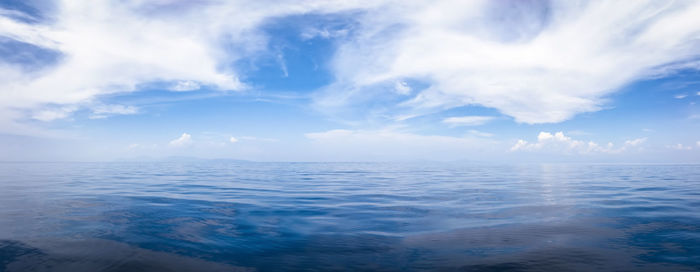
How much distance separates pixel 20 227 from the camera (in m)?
9.55

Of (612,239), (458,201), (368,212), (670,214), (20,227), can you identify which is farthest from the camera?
(458,201)

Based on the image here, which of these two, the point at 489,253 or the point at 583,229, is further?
the point at 583,229

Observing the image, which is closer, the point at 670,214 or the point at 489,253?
the point at 489,253

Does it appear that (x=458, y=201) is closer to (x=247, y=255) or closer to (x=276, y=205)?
(x=276, y=205)

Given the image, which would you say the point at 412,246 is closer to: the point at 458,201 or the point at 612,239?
the point at 612,239

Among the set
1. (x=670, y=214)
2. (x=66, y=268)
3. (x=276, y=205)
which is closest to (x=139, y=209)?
(x=276, y=205)

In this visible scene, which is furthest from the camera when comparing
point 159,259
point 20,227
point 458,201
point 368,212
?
point 458,201

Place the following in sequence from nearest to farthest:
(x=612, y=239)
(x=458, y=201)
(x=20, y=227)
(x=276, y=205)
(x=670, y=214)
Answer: (x=612, y=239) → (x=20, y=227) → (x=670, y=214) → (x=276, y=205) → (x=458, y=201)

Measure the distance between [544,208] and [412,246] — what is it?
8.98 metres

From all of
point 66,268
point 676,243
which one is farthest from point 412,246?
point 66,268

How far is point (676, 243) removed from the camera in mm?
7992

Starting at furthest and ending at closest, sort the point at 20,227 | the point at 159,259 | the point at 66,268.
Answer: the point at 20,227 < the point at 159,259 < the point at 66,268

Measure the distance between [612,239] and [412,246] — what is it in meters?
5.40

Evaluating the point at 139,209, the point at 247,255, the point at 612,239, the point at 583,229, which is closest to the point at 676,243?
the point at 612,239
